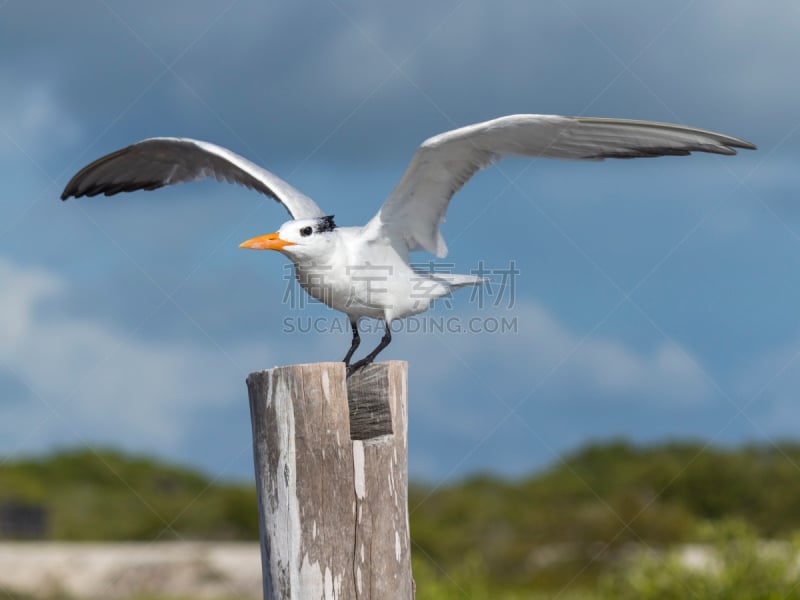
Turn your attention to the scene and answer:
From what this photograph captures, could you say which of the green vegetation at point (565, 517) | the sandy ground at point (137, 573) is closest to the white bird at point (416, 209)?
the green vegetation at point (565, 517)

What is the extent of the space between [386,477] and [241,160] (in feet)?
11.2

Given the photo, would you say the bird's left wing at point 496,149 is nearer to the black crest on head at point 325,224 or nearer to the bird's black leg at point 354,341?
the black crest on head at point 325,224

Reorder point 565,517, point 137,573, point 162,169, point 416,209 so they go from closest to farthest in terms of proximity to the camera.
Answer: point 416,209 < point 162,169 < point 137,573 < point 565,517

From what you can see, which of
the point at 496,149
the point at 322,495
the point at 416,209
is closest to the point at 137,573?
the point at 416,209

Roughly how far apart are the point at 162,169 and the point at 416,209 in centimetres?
275

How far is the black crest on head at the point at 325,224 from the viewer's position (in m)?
6.31

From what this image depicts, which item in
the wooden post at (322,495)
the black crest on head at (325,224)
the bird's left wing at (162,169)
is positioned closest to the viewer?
the wooden post at (322,495)

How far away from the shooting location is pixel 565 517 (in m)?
21.2

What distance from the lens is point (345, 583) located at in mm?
4777

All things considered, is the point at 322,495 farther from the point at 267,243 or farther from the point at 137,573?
the point at 137,573

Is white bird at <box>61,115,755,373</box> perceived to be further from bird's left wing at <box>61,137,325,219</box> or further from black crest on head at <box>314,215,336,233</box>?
bird's left wing at <box>61,137,325,219</box>

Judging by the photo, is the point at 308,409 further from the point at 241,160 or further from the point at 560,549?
the point at 560,549

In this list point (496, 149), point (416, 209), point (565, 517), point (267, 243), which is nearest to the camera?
point (267, 243)

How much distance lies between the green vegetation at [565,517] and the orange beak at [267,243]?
5.76 metres
